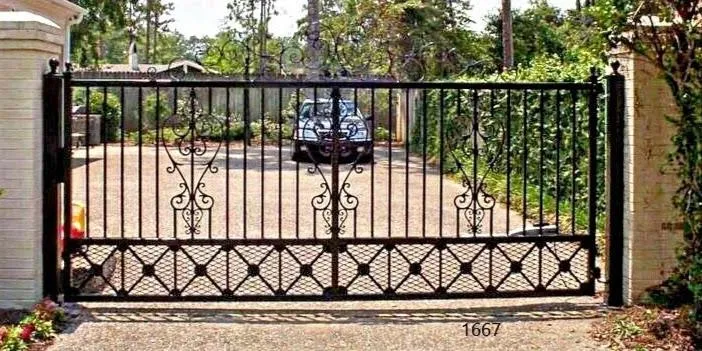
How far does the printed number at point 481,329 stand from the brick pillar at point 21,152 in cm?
286

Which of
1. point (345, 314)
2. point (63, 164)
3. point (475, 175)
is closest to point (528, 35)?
point (475, 175)

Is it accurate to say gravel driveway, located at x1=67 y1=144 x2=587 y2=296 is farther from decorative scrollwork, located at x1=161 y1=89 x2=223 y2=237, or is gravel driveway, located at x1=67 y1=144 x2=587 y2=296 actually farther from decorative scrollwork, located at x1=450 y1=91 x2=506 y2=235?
decorative scrollwork, located at x1=450 y1=91 x2=506 y2=235

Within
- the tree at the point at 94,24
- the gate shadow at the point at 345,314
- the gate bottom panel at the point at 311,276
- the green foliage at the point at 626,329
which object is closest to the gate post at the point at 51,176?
the gate bottom panel at the point at 311,276

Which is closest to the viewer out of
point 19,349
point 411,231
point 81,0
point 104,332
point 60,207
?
point 19,349

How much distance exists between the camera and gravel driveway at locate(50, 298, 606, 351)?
16.6ft

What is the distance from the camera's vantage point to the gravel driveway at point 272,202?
6410 mm

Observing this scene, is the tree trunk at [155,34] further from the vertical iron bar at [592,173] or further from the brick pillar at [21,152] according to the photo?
the vertical iron bar at [592,173]

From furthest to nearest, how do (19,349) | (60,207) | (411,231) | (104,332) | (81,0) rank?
(81,0), (411,231), (60,207), (104,332), (19,349)

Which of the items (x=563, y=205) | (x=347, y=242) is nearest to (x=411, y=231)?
(x=563, y=205)

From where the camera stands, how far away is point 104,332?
5270mm

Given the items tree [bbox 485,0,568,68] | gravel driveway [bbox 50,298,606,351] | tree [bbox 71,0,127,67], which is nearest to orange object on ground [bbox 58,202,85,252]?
gravel driveway [bbox 50,298,606,351]

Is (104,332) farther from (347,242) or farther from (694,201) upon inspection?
(694,201)

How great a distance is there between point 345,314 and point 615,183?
2.06 m

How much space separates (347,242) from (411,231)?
3747 millimetres
